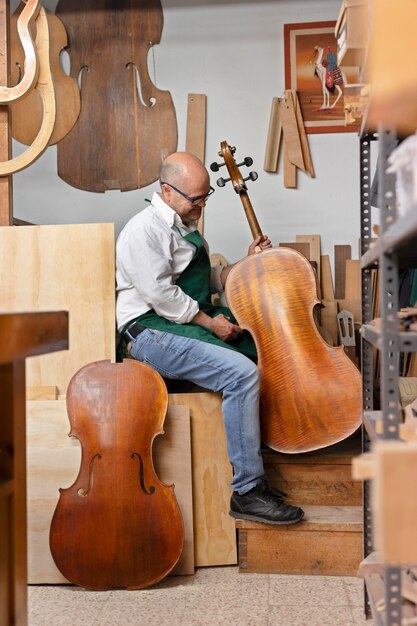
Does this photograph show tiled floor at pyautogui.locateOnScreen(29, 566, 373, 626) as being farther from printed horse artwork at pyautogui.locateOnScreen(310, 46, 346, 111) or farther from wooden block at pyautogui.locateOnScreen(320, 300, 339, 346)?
printed horse artwork at pyautogui.locateOnScreen(310, 46, 346, 111)

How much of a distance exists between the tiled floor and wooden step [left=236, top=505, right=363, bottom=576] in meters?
0.04

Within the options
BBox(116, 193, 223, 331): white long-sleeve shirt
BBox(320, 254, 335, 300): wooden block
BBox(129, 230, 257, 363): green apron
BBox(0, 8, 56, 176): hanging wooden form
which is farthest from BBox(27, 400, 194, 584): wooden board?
BBox(320, 254, 335, 300): wooden block

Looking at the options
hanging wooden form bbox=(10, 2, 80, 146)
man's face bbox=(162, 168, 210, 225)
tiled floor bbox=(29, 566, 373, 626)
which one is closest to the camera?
tiled floor bbox=(29, 566, 373, 626)

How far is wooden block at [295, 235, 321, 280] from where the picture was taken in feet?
13.0

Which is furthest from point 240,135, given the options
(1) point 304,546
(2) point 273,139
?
(1) point 304,546

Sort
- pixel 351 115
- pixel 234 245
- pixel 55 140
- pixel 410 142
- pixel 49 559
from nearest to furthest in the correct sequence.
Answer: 1. pixel 410 142
2. pixel 351 115
3. pixel 49 559
4. pixel 55 140
5. pixel 234 245

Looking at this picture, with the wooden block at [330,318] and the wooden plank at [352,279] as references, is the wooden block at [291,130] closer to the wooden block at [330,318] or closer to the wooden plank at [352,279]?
the wooden plank at [352,279]

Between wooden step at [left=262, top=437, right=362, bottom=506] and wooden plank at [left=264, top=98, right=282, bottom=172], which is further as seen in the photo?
wooden plank at [left=264, top=98, right=282, bottom=172]

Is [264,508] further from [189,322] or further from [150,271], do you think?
[150,271]

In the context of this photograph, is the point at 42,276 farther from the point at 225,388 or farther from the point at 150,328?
the point at 225,388

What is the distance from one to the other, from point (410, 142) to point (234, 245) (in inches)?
103

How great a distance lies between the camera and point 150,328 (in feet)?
9.51

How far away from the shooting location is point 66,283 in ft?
9.43

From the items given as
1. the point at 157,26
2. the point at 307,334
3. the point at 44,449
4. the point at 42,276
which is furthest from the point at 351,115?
the point at 157,26
